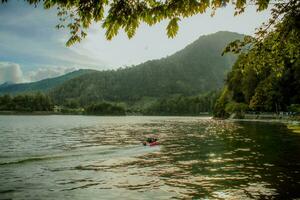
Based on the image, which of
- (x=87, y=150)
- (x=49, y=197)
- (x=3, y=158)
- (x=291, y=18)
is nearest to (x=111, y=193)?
(x=49, y=197)

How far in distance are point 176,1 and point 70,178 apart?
22.7m

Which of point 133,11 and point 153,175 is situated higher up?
point 133,11

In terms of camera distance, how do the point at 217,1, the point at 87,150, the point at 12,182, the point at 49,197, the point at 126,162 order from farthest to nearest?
the point at 87,150
the point at 126,162
the point at 12,182
the point at 49,197
the point at 217,1

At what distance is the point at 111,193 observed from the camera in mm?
22016

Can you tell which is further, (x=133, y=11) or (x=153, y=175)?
(x=153, y=175)

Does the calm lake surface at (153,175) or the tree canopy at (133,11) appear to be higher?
the tree canopy at (133,11)

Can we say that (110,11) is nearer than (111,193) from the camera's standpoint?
Yes

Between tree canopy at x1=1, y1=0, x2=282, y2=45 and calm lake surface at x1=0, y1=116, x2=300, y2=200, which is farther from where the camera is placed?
calm lake surface at x1=0, y1=116, x2=300, y2=200

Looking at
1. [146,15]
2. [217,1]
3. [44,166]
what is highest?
[217,1]

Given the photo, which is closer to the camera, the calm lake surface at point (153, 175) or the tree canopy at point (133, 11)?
the tree canopy at point (133, 11)

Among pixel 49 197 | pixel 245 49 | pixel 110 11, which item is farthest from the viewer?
pixel 49 197

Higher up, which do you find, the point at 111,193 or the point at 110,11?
the point at 110,11

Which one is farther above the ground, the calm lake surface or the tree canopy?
the tree canopy

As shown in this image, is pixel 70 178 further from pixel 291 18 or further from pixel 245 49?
pixel 291 18
